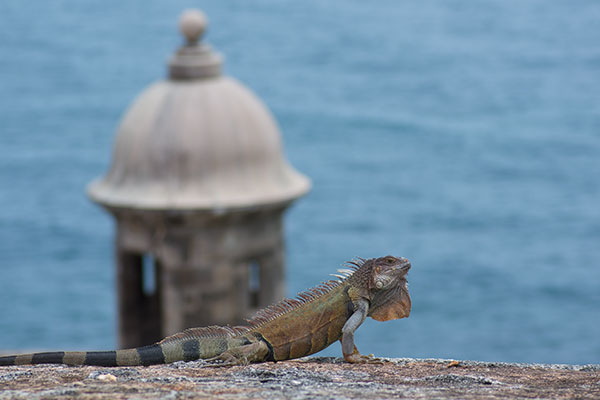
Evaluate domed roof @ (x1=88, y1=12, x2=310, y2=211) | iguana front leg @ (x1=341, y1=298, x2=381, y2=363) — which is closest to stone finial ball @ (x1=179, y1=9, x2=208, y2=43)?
domed roof @ (x1=88, y1=12, x2=310, y2=211)

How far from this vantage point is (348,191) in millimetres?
68812

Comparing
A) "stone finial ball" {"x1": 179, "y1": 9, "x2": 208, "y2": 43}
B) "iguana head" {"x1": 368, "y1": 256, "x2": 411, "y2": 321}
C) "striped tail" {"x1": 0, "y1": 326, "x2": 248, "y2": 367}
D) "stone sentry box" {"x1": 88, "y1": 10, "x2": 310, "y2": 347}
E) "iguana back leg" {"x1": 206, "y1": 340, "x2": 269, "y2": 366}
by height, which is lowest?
"stone sentry box" {"x1": 88, "y1": 10, "x2": 310, "y2": 347}

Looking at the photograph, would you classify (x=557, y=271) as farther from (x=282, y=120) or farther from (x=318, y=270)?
(x=282, y=120)

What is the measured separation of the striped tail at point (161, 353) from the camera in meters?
6.44

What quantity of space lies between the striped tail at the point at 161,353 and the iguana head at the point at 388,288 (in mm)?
929

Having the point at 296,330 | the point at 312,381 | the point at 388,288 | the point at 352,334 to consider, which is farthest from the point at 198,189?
the point at 312,381

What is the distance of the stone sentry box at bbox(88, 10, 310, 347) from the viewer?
18.8m

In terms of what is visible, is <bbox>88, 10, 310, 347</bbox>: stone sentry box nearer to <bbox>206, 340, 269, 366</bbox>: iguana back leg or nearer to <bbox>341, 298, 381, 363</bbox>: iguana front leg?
<bbox>341, 298, 381, 363</bbox>: iguana front leg

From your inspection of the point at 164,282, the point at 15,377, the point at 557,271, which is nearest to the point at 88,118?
the point at 557,271

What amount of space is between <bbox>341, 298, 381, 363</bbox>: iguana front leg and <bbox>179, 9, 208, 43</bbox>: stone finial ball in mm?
12997

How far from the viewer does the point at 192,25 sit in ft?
63.4

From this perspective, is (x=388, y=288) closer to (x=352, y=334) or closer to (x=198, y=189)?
(x=352, y=334)

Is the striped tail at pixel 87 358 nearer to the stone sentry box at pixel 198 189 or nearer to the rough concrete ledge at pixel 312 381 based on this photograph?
the rough concrete ledge at pixel 312 381

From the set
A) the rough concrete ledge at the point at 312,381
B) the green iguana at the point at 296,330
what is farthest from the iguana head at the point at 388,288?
the rough concrete ledge at the point at 312,381
